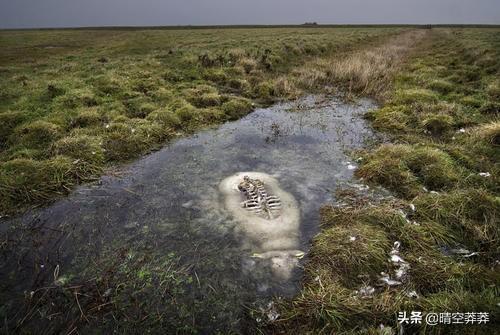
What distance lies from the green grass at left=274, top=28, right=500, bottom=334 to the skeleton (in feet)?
3.29

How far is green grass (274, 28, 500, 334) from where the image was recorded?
400 cm

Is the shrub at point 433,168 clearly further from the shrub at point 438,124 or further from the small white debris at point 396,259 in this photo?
the small white debris at point 396,259

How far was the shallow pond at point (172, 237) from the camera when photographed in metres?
4.30

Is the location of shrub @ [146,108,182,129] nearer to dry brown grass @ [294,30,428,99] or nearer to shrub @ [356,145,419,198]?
shrub @ [356,145,419,198]

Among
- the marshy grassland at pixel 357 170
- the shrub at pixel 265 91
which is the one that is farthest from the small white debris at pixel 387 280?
the shrub at pixel 265 91

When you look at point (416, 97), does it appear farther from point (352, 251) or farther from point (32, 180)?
point (32, 180)

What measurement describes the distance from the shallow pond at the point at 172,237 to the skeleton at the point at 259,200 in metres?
0.44

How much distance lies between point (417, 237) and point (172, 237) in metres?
4.30

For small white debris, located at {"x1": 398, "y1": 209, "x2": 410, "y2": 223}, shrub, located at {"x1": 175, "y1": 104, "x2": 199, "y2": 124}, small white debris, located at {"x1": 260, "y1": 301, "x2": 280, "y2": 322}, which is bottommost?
small white debris, located at {"x1": 260, "y1": 301, "x2": 280, "y2": 322}

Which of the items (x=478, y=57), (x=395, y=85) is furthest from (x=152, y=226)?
(x=478, y=57)

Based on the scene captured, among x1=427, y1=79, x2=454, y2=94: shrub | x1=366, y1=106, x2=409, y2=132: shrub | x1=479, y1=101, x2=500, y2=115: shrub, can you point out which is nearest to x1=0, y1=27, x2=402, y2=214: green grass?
x1=366, y1=106, x2=409, y2=132: shrub

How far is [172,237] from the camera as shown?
5465 millimetres

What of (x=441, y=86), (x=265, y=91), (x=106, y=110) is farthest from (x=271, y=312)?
(x=441, y=86)

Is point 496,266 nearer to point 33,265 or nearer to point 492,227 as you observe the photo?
point 492,227
